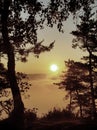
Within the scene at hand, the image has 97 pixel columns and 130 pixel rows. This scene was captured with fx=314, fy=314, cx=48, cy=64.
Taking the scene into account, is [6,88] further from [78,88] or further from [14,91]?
[78,88]

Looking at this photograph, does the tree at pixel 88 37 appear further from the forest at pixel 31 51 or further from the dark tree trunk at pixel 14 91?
the dark tree trunk at pixel 14 91

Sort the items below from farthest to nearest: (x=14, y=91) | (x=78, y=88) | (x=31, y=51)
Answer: (x=78, y=88) → (x=31, y=51) → (x=14, y=91)

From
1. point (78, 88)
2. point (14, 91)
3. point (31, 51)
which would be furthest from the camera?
point (78, 88)

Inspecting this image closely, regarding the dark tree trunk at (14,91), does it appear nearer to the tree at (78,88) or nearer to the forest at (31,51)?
the forest at (31,51)

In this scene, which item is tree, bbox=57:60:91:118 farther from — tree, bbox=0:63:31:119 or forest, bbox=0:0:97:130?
tree, bbox=0:63:31:119

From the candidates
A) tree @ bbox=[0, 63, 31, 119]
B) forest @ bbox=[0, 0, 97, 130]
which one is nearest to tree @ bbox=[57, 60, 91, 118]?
forest @ bbox=[0, 0, 97, 130]

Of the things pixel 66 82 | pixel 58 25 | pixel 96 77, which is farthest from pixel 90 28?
pixel 58 25

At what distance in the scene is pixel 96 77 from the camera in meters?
45.2

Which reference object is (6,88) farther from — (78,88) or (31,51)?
(78,88)

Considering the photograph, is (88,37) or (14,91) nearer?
(14,91)

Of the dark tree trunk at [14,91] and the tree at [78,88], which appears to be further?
the tree at [78,88]

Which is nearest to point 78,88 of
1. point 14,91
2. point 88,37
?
point 88,37

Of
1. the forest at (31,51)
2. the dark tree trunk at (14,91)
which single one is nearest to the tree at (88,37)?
the forest at (31,51)

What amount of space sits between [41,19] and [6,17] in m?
2.11
